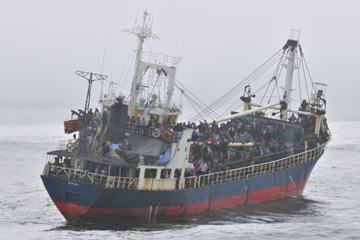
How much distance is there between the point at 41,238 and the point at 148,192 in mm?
6981

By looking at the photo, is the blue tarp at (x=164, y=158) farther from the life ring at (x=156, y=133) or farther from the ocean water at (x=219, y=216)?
the ocean water at (x=219, y=216)

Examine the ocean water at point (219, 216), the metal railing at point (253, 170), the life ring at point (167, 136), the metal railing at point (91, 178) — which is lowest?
the ocean water at point (219, 216)

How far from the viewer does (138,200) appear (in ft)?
125

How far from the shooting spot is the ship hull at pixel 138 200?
37.0m

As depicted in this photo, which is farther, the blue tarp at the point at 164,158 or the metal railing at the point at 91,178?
the blue tarp at the point at 164,158

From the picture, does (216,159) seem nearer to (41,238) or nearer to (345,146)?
(41,238)

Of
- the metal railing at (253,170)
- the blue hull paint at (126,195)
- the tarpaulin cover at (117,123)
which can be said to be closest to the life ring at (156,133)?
the tarpaulin cover at (117,123)

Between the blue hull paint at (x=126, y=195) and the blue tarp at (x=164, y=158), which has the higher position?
the blue tarp at (x=164, y=158)

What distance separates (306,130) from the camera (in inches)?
2249

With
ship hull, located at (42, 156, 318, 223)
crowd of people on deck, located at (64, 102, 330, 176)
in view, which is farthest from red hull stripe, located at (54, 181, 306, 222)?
crowd of people on deck, located at (64, 102, 330, 176)

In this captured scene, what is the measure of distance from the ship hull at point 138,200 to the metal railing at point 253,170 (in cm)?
35

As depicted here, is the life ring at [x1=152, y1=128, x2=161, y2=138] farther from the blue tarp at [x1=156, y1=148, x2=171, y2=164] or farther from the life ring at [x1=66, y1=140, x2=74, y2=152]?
the life ring at [x1=66, y1=140, x2=74, y2=152]

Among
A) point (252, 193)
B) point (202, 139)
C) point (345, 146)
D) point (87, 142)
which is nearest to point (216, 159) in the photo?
point (202, 139)

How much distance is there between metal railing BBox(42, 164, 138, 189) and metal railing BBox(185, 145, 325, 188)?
15.9 feet
